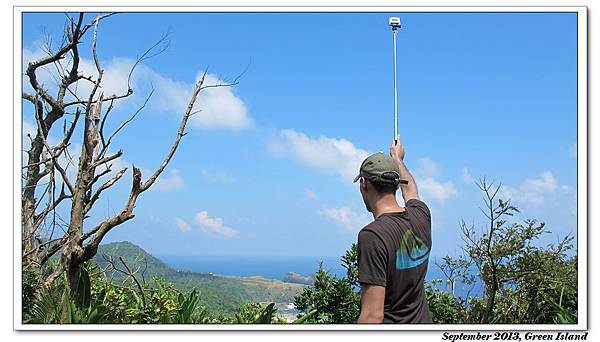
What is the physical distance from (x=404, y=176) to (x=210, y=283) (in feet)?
8.71

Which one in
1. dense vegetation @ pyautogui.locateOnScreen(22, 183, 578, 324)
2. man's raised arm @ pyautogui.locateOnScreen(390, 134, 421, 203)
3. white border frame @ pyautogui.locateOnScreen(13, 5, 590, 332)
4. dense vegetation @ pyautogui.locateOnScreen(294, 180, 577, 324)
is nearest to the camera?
man's raised arm @ pyautogui.locateOnScreen(390, 134, 421, 203)

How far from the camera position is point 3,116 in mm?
3551

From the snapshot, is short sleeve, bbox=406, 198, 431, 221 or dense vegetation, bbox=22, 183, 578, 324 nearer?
short sleeve, bbox=406, 198, 431, 221

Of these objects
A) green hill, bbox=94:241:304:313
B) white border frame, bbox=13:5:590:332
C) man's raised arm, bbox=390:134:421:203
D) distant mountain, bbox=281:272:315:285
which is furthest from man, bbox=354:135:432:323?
distant mountain, bbox=281:272:315:285

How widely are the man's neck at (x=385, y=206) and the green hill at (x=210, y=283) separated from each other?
247cm

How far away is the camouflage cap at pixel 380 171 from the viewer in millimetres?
2271

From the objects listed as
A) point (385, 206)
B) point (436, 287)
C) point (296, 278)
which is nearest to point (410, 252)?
point (385, 206)

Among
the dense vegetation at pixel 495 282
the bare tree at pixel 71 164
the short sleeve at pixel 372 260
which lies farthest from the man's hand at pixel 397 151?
the dense vegetation at pixel 495 282

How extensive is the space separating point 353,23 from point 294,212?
1.46 m

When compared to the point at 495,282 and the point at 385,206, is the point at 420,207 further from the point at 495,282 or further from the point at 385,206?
the point at 495,282

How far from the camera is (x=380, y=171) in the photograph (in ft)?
7.44

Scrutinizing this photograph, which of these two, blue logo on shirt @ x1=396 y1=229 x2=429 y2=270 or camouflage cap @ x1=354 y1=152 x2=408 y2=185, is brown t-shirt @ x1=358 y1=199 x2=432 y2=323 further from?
camouflage cap @ x1=354 y1=152 x2=408 y2=185

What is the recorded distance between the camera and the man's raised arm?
2.68 meters
